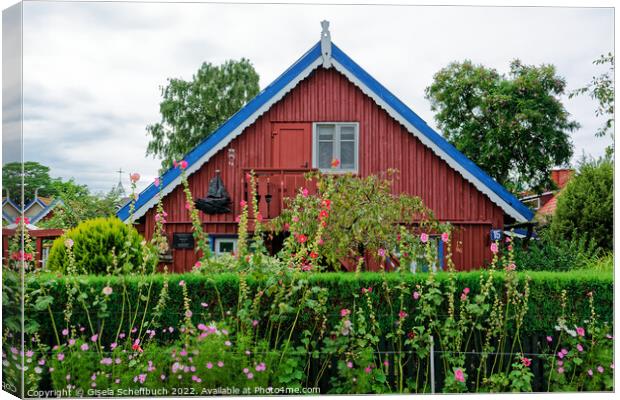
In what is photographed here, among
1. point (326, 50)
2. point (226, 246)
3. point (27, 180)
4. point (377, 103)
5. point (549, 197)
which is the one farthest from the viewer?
point (549, 197)

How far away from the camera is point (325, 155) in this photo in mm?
13602

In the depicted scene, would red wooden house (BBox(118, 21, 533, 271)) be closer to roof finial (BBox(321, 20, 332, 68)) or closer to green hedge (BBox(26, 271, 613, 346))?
roof finial (BBox(321, 20, 332, 68))

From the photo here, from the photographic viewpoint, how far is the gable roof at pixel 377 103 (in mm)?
13148

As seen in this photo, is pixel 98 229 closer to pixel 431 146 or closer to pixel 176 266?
pixel 176 266

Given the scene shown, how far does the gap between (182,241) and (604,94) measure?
22.4ft

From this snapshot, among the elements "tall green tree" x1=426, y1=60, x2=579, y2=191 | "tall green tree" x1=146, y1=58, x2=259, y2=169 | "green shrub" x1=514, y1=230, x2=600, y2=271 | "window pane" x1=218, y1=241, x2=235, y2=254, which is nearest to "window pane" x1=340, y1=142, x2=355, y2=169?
"window pane" x1=218, y1=241, x2=235, y2=254

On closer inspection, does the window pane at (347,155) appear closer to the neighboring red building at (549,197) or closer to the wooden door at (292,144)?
the wooden door at (292,144)

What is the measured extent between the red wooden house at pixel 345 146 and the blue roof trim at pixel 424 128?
2cm

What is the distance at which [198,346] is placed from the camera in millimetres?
7348

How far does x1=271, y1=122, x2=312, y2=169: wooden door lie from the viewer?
13.3m

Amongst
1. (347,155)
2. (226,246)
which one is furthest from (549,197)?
(226,246)

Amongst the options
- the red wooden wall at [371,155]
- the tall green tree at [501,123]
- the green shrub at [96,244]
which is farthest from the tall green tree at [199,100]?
the green shrub at [96,244]

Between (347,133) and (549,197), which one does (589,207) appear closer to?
(347,133)

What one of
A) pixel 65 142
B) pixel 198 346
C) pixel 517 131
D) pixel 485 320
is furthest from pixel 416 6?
pixel 517 131
